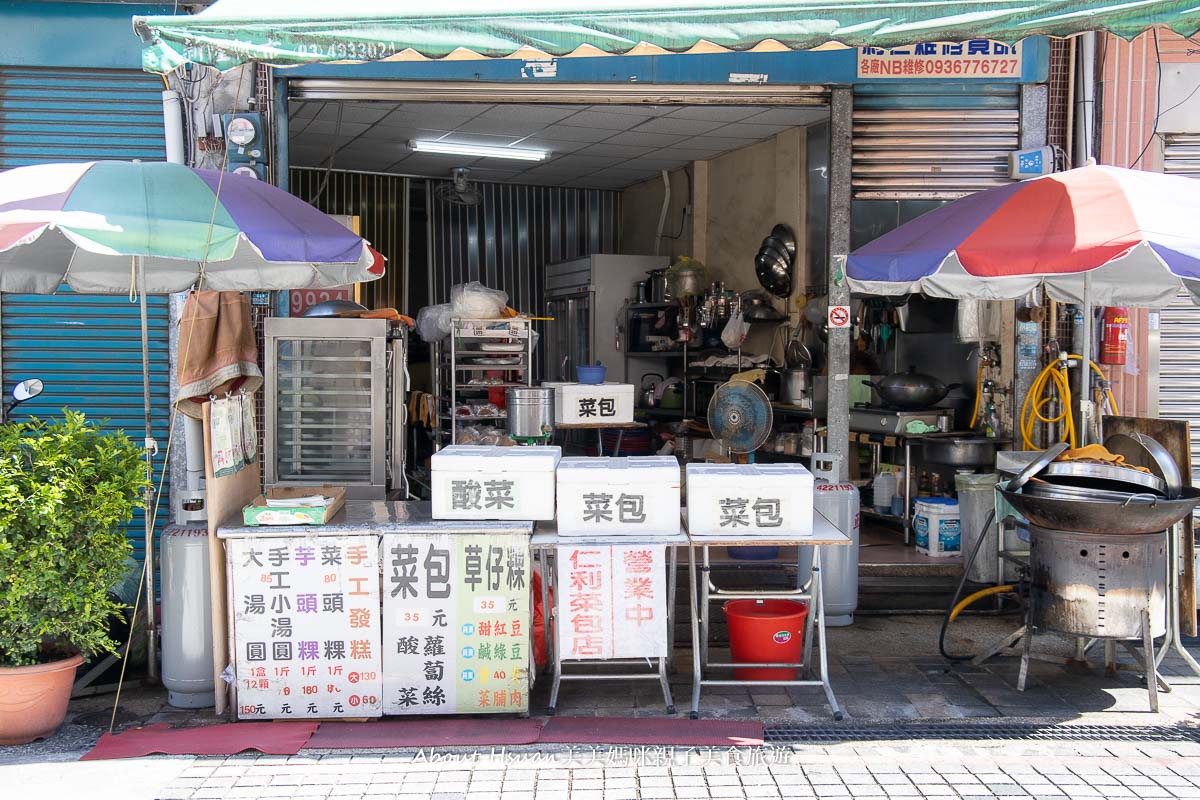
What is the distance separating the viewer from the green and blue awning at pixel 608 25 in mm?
4457

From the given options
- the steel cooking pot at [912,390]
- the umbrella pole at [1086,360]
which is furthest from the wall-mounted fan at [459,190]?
the umbrella pole at [1086,360]

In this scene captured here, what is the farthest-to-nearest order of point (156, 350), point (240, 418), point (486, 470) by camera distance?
point (156, 350), point (240, 418), point (486, 470)

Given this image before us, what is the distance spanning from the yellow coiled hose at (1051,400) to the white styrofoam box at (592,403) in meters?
3.17

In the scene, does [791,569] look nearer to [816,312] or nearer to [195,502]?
[816,312]

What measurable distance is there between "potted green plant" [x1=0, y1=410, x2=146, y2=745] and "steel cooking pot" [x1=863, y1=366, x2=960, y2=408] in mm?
6134

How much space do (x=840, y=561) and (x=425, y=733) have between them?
305 centimetres

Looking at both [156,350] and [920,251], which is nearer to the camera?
[920,251]

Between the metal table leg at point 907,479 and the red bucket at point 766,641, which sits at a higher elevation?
the metal table leg at point 907,479

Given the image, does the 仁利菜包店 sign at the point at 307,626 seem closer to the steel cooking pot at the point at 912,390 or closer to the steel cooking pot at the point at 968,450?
the steel cooking pot at the point at 968,450

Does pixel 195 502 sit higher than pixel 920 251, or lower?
lower

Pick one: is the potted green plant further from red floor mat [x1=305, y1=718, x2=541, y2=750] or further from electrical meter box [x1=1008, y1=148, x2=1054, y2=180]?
electrical meter box [x1=1008, y1=148, x2=1054, y2=180]

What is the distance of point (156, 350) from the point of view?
697cm

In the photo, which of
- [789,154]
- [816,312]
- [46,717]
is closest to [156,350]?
[46,717]

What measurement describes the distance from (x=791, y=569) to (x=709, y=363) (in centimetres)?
389
